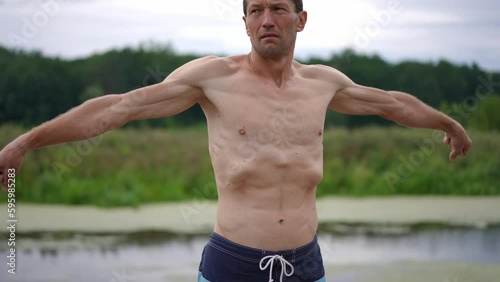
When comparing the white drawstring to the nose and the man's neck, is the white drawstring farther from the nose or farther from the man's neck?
the nose

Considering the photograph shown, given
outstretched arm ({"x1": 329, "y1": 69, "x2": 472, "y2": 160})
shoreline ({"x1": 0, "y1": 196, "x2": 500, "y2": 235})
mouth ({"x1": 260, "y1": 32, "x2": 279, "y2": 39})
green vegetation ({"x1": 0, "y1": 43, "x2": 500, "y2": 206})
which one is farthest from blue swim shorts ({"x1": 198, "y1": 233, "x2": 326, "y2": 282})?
green vegetation ({"x1": 0, "y1": 43, "x2": 500, "y2": 206})

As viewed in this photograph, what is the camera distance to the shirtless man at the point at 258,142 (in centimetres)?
321

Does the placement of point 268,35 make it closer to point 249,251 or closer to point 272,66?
point 272,66

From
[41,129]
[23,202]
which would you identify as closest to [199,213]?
[23,202]

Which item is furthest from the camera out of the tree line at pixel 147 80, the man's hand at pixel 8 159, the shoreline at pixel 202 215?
the tree line at pixel 147 80

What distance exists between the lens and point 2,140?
10.4m

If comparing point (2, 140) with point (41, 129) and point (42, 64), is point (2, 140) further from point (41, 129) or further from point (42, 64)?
point (41, 129)

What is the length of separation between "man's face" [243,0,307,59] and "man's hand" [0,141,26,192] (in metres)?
0.94

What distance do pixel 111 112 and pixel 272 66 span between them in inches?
25.3

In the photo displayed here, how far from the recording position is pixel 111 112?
3.10 metres

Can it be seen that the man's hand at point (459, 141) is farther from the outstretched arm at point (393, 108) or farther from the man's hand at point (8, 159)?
the man's hand at point (8, 159)

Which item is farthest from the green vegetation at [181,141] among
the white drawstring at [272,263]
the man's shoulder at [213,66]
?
the white drawstring at [272,263]

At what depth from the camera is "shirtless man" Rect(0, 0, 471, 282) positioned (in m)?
3.21

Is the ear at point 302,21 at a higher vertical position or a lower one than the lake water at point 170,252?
higher
